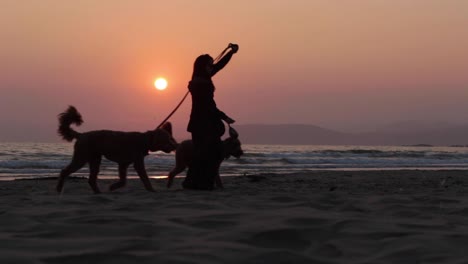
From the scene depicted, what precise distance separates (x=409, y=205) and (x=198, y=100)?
309cm

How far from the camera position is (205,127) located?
23.7ft

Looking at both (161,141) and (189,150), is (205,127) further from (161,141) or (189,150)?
(189,150)

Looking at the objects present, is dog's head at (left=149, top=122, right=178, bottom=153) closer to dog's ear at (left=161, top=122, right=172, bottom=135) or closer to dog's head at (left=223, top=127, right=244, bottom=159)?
dog's ear at (left=161, top=122, right=172, bottom=135)

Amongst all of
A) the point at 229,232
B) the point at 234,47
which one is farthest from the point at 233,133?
the point at 229,232

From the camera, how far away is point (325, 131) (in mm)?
136250

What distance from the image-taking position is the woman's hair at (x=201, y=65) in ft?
23.1

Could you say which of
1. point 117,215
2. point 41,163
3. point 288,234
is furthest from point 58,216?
point 41,163

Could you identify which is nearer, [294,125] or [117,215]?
[117,215]

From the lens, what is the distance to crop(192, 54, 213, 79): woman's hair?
23.1ft

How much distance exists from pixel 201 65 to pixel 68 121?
1.81m

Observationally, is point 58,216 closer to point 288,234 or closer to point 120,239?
point 120,239

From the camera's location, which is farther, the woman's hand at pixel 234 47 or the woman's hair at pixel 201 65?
the woman's hand at pixel 234 47

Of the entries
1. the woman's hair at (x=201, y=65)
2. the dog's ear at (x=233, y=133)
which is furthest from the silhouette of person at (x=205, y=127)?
the dog's ear at (x=233, y=133)

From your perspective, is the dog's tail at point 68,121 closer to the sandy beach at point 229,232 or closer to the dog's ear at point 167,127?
the dog's ear at point 167,127
